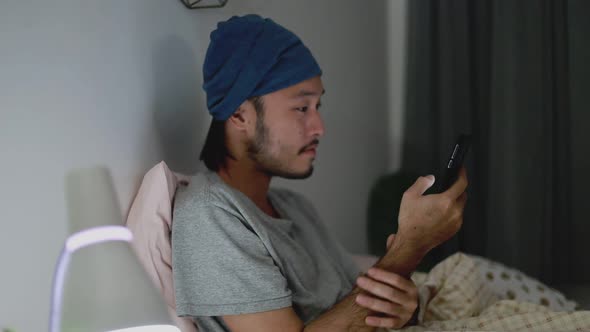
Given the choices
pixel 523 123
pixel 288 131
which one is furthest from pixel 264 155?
pixel 523 123

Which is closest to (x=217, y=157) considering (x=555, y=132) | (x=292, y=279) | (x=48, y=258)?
(x=292, y=279)

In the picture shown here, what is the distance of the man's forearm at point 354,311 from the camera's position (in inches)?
40.2

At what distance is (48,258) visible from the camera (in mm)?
812

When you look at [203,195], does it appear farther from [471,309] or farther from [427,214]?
[471,309]

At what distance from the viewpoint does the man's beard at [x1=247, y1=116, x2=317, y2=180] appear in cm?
121

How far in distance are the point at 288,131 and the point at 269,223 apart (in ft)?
0.59

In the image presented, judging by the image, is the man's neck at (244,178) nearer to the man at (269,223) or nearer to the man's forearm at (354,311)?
the man at (269,223)

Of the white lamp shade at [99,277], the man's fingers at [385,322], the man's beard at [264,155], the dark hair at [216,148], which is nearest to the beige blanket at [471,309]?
the man's fingers at [385,322]

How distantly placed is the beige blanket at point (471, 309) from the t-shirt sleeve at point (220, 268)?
0.86 ft

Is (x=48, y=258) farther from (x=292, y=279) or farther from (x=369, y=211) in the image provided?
(x=369, y=211)

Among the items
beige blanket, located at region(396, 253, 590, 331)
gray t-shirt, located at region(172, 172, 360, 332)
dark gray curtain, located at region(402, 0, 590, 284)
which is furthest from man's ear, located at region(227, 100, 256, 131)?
dark gray curtain, located at region(402, 0, 590, 284)

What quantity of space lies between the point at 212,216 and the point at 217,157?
0.80ft

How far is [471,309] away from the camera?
126cm

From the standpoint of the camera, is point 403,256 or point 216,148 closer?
point 403,256
